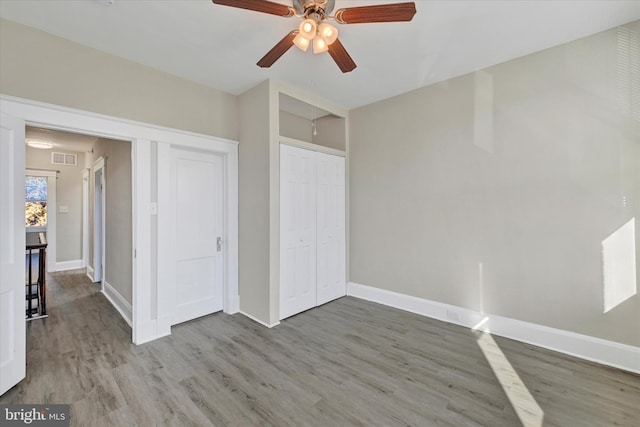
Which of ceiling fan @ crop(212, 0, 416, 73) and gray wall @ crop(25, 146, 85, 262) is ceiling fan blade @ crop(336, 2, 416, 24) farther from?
gray wall @ crop(25, 146, 85, 262)

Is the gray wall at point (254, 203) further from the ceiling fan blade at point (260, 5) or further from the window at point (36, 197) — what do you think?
the window at point (36, 197)

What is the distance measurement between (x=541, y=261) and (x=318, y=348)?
8.12 feet

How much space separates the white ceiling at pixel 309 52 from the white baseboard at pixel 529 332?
9.30ft

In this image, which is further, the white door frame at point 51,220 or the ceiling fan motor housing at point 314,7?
the white door frame at point 51,220

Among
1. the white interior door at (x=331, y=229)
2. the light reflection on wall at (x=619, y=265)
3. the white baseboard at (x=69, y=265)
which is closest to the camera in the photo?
the light reflection on wall at (x=619, y=265)

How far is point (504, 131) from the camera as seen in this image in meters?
2.92

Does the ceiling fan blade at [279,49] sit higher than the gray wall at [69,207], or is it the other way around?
the ceiling fan blade at [279,49]

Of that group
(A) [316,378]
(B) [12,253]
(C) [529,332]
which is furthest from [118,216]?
(C) [529,332]

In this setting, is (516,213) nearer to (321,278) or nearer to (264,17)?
(321,278)

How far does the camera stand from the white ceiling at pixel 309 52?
211 cm

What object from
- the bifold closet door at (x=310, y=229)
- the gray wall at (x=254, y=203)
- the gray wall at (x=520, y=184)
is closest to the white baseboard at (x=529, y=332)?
the gray wall at (x=520, y=184)

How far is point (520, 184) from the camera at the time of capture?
284 centimetres

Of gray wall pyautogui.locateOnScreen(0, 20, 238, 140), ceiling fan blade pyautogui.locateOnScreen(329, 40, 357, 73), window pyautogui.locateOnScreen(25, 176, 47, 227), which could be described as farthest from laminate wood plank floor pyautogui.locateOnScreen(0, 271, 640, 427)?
window pyautogui.locateOnScreen(25, 176, 47, 227)

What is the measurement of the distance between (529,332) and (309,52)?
3.70 m
